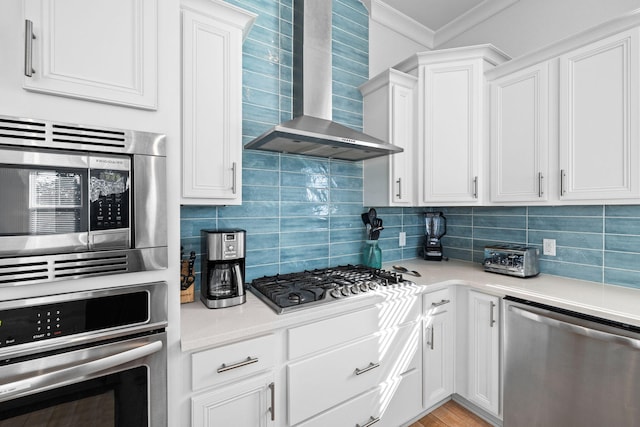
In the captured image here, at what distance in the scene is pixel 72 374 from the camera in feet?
2.88

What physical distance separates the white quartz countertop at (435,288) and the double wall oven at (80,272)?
210 millimetres

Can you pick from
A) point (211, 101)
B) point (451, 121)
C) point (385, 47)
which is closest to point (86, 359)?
point (211, 101)

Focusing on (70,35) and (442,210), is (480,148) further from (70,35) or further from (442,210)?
(70,35)

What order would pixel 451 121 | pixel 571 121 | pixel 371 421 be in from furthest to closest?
1. pixel 451 121
2. pixel 571 121
3. pixel 371 421

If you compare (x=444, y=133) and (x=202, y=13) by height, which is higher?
(x=202, y=13)

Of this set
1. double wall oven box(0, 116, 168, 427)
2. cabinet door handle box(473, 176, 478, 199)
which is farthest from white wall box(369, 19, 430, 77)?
double wall oven box(0, 116, 168, 427)

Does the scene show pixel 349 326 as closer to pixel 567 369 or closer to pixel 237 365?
pixel 237 365

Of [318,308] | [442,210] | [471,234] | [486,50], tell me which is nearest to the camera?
[318,308]

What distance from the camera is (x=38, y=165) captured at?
86 cm

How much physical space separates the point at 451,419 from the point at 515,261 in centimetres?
117

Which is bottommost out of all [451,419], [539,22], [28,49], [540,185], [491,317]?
[451,419]

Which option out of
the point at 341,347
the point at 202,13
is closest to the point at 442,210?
the point at 341,347

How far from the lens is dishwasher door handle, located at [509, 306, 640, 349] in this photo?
4.22ft

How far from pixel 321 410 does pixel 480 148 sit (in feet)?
6.69
